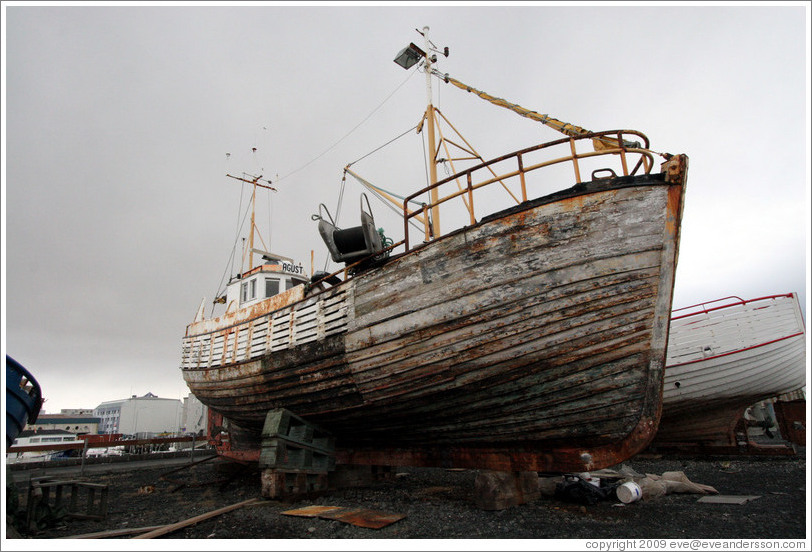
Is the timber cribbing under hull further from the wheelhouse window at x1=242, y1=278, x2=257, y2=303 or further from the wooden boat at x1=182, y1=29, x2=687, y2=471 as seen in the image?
the wheelhouse window at x1=242, y1=278, x2=257, y2=303

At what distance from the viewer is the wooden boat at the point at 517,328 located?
16.9 feet

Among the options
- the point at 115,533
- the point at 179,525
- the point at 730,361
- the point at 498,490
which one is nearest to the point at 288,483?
the point at 179,525

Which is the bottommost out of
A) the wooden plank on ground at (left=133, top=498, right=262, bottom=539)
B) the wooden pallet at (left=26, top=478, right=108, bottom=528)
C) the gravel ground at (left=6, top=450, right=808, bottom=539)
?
the gravel ground at (left=6, top=450, right=808, bottom=539)

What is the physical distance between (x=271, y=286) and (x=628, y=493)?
8466 mm

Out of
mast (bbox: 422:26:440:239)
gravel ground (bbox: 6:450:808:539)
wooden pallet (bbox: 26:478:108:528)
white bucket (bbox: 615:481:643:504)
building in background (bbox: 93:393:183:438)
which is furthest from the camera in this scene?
building in background (bbox: 93:393:183:438)

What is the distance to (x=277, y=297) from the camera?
8.55m

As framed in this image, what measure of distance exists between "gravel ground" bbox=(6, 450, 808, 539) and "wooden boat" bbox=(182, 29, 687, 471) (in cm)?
71

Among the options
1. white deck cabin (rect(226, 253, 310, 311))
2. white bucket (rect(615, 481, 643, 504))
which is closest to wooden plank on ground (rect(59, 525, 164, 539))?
white deck cabin (rect(226, 253, 310, 311))

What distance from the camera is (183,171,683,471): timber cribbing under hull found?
16.9 feet

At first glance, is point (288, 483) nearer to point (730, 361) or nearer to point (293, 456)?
point (293, 456)

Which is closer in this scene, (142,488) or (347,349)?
(347,349)

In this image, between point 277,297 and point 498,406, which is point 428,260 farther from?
point 277,297

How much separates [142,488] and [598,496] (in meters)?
9.19

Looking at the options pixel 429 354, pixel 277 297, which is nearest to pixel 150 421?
pixel 277 297
